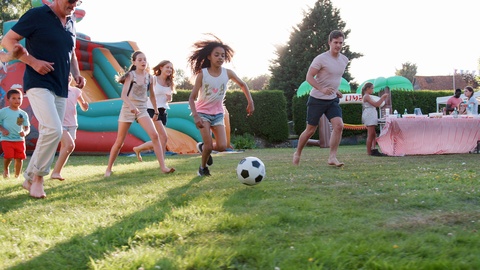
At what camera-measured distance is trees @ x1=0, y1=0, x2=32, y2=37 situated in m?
33.3

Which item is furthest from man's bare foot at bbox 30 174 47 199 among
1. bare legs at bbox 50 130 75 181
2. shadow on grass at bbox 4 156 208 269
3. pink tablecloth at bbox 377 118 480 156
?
pink tablecloth at bbox 377 118 480 156

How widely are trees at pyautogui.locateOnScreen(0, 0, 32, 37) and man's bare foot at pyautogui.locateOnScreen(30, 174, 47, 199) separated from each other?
33013 millimetres

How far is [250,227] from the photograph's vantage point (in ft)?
9.78

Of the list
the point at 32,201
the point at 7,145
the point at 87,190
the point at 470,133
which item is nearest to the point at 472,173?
A: the point at 87,190

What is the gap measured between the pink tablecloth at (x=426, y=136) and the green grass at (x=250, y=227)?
18.0ft

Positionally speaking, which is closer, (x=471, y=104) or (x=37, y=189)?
(x=37, y=189)

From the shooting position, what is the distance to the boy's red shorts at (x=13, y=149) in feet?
24.0

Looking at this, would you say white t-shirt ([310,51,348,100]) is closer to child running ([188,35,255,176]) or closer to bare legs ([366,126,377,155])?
child running ([188,35,255,176])

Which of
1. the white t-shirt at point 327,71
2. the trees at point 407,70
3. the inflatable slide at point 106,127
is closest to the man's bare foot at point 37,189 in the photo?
the white t-shirt at point 327,71

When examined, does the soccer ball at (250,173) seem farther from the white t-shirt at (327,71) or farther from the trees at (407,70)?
the trees at (407,70)

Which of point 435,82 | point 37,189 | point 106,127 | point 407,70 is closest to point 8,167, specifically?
point 37,189

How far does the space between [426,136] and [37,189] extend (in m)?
8.53

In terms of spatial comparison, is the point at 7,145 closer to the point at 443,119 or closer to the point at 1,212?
the point at 1,212

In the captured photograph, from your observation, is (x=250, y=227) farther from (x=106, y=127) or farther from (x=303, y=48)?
(x=303, y=48)
